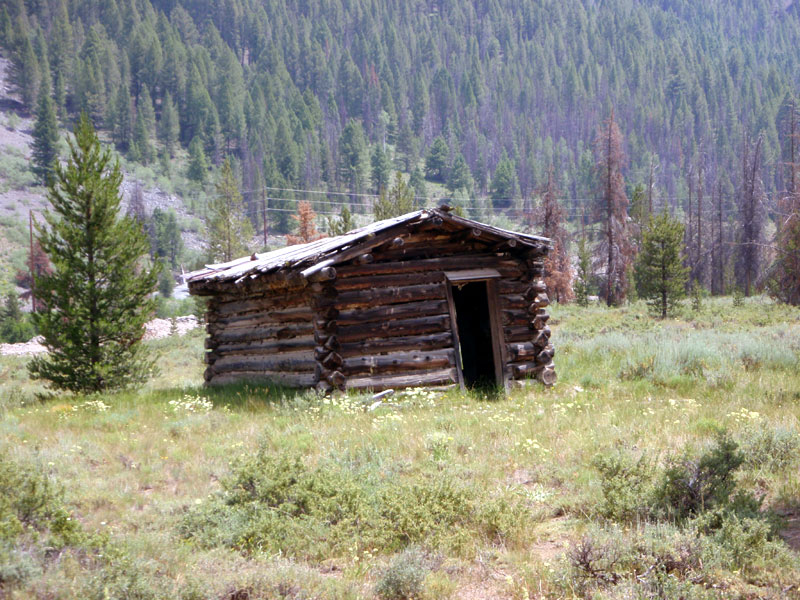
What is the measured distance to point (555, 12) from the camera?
178 metres

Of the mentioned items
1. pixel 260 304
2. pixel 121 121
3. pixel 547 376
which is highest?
pixel 121 121

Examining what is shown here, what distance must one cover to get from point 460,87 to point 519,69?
1561cm

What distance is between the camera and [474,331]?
14.6 m

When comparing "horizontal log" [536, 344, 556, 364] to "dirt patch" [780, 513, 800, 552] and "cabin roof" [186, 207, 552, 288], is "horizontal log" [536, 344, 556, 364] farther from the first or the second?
"dirt patch" [780, 513, 800, 552]

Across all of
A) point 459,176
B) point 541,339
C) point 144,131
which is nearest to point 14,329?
point 541,339

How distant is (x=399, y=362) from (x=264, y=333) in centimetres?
→ 307

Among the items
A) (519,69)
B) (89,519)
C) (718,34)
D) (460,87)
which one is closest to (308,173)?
(460,87)

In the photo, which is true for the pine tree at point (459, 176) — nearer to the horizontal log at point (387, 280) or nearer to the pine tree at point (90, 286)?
the pine tree at point (90, 286)

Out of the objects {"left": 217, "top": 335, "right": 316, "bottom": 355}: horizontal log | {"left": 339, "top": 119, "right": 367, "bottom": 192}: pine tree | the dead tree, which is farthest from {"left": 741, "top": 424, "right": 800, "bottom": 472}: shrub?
{"left": 339, "top": 119, "right": 367, "bottom": 192}: pine tree

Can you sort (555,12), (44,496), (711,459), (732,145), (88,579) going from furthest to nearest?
(555,12) → (732,145) → (711,459) → (44,496) → (88,579)

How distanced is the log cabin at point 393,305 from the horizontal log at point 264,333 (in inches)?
1.1

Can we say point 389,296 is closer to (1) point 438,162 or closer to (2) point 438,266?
(2) point 438,266

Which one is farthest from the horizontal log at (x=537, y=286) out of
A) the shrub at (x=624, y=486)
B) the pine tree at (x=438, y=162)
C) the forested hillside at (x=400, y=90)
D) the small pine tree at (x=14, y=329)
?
the pine tree at (x=438, y=162)

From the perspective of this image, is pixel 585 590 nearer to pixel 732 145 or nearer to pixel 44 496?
pixel 44 496
